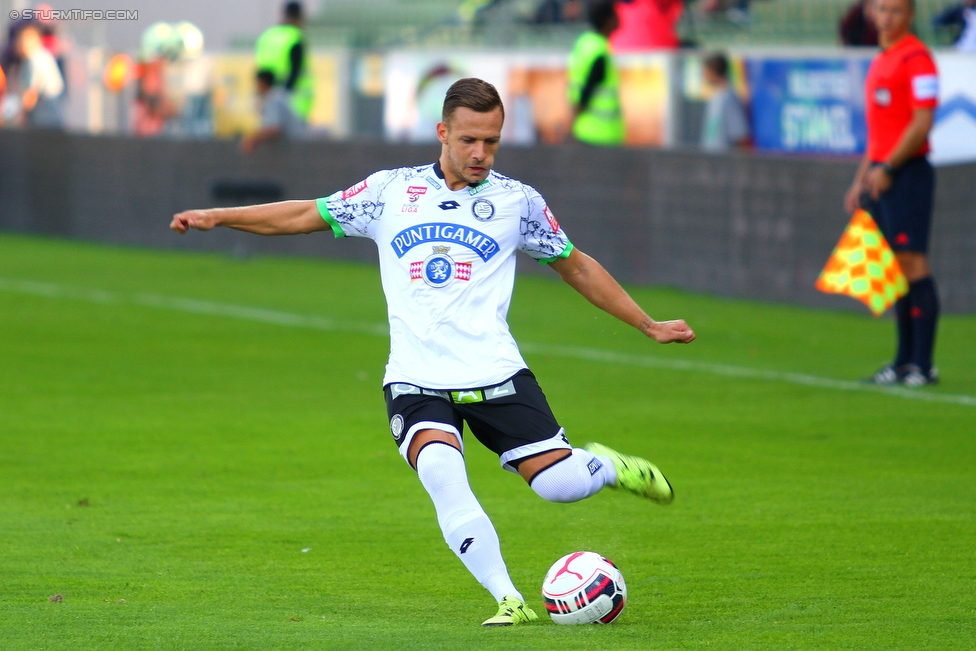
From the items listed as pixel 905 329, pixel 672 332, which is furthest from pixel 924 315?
pixel 672 332

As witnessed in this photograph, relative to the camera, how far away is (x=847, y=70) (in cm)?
1512

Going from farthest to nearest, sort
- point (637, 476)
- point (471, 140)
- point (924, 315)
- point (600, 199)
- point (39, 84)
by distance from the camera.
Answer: point (39, 84) → point (600, 199) → point (924, 315) → point (637, 476) → point (471, 140)

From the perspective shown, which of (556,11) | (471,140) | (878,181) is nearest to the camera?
(471,140)

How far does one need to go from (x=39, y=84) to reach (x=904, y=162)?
18.0 metres

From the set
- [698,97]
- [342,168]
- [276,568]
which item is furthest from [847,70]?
[276,568]

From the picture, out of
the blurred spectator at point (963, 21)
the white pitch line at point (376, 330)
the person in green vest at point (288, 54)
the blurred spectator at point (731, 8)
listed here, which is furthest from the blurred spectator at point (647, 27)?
the white pitch line at point (376, 330)

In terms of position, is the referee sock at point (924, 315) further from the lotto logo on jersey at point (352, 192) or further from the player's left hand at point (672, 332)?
the lotto logo on jersey at point (352, 192)

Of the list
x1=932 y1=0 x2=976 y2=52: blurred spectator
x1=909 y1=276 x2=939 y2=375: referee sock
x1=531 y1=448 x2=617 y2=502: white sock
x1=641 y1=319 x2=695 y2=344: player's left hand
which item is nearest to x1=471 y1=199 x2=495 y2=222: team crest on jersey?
x1=641 y1=319 x2=695 y2=344: player's left hand

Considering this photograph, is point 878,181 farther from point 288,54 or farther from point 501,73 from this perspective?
point 288,54

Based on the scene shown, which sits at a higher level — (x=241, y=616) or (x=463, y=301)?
(x=463, y=301)

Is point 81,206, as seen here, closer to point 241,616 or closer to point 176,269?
point 176,269

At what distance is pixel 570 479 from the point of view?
543 cm

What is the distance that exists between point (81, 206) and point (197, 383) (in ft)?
40.0

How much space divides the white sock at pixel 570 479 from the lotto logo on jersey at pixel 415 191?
1029mm
